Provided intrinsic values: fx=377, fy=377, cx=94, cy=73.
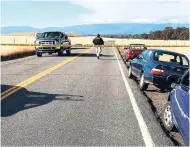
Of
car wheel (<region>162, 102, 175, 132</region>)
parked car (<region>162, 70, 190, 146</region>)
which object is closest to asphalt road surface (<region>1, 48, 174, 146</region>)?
car wheel (<region>162, 102, 175, 132</region>)

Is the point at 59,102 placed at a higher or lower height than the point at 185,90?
lower

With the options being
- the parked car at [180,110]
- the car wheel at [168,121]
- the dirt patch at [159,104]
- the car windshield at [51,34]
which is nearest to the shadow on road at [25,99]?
the dirt patch at [159,104]

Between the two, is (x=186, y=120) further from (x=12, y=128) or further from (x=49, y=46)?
(x=49, y=46)

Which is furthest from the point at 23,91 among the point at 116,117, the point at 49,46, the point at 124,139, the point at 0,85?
the point at 49,46

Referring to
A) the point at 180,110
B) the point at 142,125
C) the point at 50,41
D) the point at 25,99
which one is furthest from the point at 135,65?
the point at 50,41

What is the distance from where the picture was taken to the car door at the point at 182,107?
5500mm

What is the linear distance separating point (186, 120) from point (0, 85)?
334 inches

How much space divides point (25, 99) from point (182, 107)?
5.29 metres

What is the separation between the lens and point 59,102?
987 centimetres

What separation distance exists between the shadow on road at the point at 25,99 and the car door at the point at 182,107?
3.71 meters

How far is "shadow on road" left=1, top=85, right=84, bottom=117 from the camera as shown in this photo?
8805 millimetres

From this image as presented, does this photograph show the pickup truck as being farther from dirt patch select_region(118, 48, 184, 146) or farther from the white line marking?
the white line marking

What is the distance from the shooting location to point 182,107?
19.4 ft

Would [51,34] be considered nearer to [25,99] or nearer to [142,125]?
[25,99]
